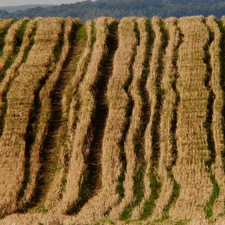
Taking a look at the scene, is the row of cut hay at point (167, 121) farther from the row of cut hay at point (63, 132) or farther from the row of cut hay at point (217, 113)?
the row of cut hay at point (63, 132)

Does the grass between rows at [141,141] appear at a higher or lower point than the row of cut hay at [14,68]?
lower

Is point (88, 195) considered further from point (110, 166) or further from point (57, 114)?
point (57, 114)

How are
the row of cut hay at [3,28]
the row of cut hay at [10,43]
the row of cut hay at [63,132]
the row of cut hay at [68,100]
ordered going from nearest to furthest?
the row of cut hay at [63,132] < the row of cut hay at [68,100] < the row of cut hay at [10,43] < the row of cut hay at [3,28]

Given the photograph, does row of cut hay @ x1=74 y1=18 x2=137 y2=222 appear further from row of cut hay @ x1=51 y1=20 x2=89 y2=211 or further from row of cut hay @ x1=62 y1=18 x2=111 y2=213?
row of cut hay @ x1=51 y1=20 x2=89 y2=211

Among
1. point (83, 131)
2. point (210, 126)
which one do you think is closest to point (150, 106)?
point (210, 126)

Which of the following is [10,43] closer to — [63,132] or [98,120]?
[63,132]

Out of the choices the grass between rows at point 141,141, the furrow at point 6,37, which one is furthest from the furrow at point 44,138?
the grass between rows at point 141,141
